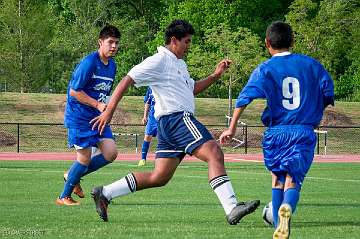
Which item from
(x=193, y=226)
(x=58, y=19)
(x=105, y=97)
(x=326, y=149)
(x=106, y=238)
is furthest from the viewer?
(x=58, y=19)

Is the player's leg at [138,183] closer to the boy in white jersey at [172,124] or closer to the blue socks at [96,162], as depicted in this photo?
the boy in white jersey at [172,124]

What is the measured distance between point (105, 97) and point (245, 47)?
33117mm

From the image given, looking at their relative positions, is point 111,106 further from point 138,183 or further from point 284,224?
point 284,224

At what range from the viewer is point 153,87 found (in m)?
10.6

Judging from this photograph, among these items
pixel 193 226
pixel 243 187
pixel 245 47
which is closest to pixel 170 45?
pixel 193 226

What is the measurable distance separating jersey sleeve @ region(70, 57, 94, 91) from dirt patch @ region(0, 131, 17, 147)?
26.6 metres

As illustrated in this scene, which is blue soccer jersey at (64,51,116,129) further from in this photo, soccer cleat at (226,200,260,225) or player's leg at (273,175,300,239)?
player's leg at (273,175,300,239)

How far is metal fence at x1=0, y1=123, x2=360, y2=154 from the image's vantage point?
128 ft

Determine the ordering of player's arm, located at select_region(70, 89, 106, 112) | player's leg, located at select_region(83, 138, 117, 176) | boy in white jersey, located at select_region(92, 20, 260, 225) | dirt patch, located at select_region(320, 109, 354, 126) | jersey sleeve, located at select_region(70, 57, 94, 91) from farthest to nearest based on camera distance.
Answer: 1. dirt patch, located at select_region(320, 109, 354, 126)
2. player's leg, located at select_region(83, 138, 117, 176)
3. jersey sleeve, located at select_region(70, 57, 94, 91)
4. player's arm, located at select_region(70, 89, 106, 112)
5. boy in white jersey, located at select_region(92, 20, 260, 225)

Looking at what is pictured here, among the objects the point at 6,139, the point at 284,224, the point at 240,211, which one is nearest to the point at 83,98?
the point at 240,211

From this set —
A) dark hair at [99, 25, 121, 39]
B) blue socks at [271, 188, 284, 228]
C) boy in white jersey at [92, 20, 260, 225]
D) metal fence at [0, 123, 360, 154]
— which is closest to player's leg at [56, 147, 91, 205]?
dark hair at [99, 25, 121, 39]

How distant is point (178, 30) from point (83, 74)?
2.45m

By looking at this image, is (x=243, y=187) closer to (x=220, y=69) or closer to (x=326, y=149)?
(x=220, y=69)

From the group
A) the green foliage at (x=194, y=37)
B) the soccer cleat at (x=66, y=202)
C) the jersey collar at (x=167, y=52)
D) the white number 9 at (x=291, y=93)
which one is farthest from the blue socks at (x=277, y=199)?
the green foliage at (x=194, y=37)
